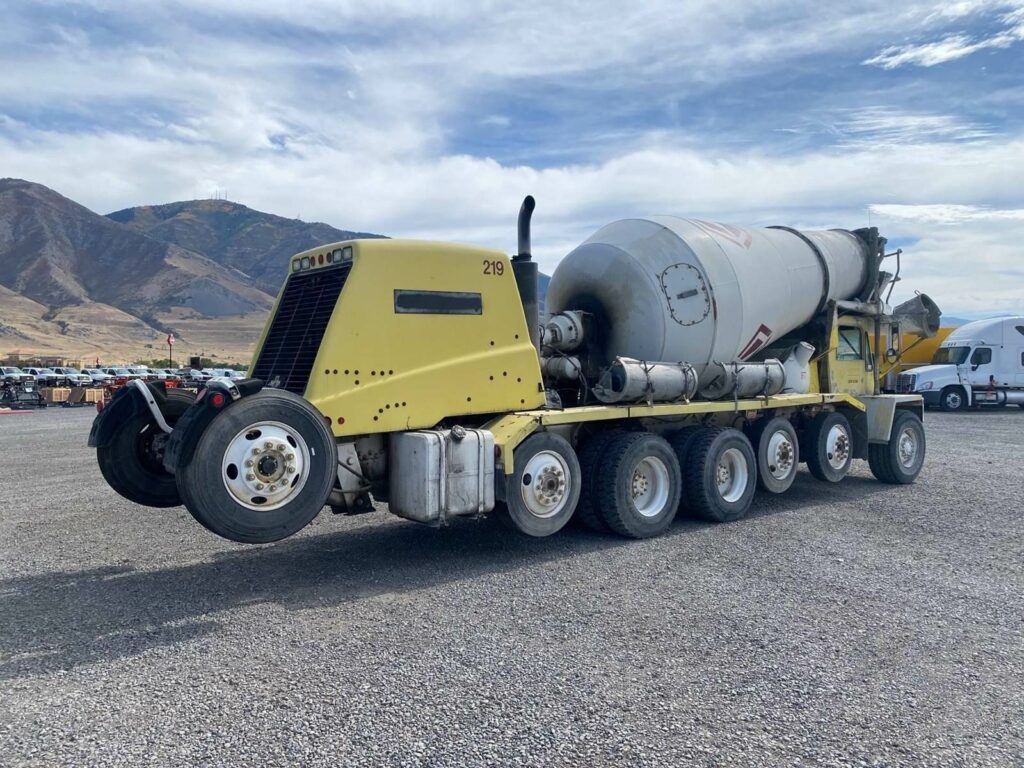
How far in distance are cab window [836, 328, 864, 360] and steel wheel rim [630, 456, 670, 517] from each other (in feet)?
14.4

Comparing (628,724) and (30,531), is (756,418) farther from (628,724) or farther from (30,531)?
(30,531)

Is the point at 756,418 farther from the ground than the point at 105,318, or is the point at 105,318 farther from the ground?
the point at 105,318

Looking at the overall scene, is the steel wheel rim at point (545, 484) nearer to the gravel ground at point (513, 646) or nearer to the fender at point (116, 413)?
the gravel ground at point (513, 646)

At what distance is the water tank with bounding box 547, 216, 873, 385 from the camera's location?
933cm

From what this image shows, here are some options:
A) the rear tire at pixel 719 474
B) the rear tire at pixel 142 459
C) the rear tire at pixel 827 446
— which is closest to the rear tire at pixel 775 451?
the rear tire at pixel 719 474

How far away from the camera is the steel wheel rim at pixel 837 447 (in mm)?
10945

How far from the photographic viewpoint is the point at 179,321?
13050cm

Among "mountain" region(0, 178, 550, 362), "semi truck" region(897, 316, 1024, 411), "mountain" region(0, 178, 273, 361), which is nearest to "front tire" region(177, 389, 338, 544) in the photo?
"semi truck" region(897, 316, 1024, 411)

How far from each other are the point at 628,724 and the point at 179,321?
13756 centimetres

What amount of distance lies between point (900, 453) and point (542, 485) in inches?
268

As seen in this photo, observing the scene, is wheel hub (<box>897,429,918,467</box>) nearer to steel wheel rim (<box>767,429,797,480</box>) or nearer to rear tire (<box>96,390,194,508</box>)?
steel wheel rim (<box>767,429,797,480</box>)

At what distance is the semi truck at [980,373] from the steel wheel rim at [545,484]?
2417 cm

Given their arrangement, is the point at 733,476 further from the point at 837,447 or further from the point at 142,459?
the point at 142,459

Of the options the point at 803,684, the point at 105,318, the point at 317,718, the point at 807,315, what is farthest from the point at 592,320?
the point at 105,318
